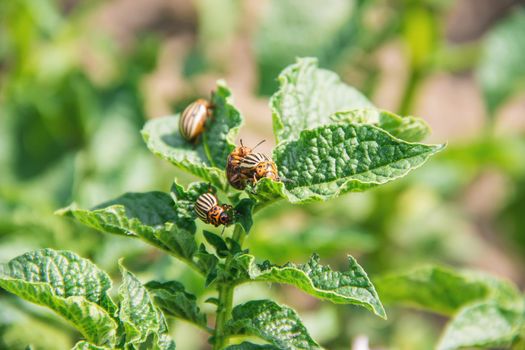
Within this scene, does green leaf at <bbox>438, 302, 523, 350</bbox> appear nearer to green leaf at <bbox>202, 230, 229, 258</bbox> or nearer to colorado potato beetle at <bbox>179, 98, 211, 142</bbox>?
green leaf at <bbox>202, 230, 229, 258</bbox>

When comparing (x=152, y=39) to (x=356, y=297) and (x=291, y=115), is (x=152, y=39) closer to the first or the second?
(x=291, y=115)

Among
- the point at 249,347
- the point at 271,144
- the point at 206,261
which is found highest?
the point at 271,144

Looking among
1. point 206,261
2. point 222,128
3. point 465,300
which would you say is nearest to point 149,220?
point 206,261

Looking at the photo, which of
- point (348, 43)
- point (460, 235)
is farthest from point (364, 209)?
point (348, 43)

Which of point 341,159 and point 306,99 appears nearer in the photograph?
point 341,159

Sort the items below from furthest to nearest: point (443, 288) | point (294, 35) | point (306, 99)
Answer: point (294, 35), point (443, 288), point (306, 99)

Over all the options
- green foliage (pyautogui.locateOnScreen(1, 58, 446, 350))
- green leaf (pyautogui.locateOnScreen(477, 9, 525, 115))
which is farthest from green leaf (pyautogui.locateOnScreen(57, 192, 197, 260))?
green leaf (pyautogui.locateOnScreen(477, 9, 525, 115))

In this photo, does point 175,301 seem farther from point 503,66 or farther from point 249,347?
point 503,66
